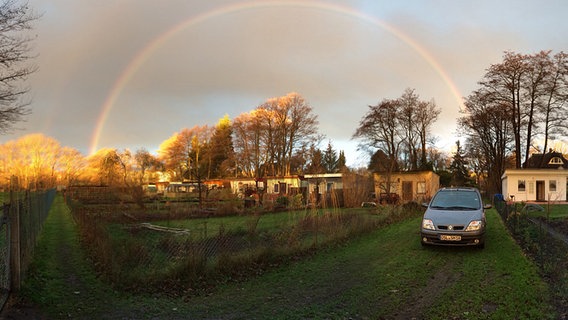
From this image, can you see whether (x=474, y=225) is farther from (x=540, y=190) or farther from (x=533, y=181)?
(x=540, y=190)

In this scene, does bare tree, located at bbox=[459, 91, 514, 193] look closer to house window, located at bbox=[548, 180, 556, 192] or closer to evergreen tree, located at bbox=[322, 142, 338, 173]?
house window, located at bbox=[548, 180, 556, 192]

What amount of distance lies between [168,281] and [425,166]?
170 feet

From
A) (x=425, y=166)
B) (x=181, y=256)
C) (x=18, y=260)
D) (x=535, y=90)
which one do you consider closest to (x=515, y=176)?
(x=535, y=90)

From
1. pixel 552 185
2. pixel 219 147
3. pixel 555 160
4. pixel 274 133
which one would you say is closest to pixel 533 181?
pixel 552 185

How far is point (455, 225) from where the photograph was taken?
10.3 metres

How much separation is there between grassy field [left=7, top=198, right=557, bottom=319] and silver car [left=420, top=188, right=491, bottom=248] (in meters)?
0.35

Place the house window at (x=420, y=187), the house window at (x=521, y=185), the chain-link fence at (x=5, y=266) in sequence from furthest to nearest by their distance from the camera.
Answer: the house window at (x=521, y=185) < the house window at (x=420, y=187) < the chain-link fence at (x=5, y=266)

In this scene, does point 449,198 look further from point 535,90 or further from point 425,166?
point 425,166

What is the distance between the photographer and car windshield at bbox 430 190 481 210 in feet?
37.7

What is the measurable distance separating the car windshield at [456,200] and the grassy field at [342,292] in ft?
4.87

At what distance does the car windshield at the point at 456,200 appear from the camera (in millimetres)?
11484

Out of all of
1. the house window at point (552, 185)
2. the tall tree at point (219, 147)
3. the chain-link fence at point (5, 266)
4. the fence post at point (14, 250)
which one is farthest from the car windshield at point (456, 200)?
the tall tree at point (219, 147)

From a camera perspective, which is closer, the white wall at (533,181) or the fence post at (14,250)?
the fence post at (14,250)

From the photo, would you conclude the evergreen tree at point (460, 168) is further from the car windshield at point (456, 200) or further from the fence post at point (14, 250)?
the fence post at point (14, 250)
